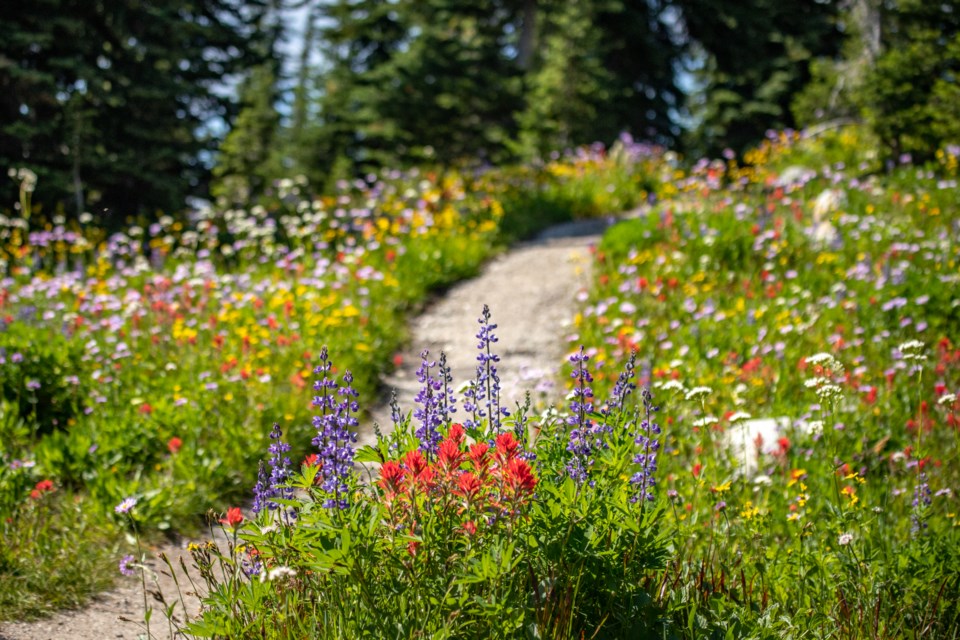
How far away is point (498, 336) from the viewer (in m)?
7.64

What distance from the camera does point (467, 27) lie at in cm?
2258

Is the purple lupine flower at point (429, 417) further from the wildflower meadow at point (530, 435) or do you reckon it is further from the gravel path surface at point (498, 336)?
the gravel path surface at point (498, 336)

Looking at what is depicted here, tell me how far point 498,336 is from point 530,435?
3.30 metres

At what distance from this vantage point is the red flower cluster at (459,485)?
7.61ft

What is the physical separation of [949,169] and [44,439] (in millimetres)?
9895

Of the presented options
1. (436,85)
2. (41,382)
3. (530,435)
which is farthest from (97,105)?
(530,435)

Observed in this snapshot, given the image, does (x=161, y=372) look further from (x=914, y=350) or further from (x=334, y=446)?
(x=914, y=350)

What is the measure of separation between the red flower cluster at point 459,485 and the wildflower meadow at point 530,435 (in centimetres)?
2

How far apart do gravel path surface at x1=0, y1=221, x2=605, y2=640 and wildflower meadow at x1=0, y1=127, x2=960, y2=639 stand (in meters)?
0.14

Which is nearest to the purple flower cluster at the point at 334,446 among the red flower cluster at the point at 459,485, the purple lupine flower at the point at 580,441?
the red flower cluster at the point at 459,485

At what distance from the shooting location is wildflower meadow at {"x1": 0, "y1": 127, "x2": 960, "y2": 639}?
2.52 m

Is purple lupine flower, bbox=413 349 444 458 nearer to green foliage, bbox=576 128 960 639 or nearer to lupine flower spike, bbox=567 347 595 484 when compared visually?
lupine flower spike, bbox=567 347 595 484

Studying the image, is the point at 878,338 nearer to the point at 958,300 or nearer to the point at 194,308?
the point at 958,300

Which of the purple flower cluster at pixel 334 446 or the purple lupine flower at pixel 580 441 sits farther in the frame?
the purple lupine flower at pixel 580 441
